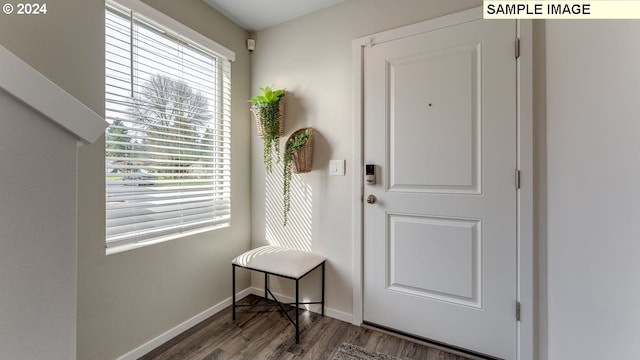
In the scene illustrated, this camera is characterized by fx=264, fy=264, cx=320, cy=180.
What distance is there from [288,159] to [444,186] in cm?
111

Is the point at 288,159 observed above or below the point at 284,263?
above

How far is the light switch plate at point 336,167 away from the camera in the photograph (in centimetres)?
195

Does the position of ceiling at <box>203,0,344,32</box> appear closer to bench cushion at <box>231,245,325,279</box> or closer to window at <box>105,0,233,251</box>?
window at <box>105,0,233,251</box>

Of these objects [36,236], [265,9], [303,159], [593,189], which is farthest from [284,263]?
[265,9]

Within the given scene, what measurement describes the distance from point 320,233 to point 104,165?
141 cm

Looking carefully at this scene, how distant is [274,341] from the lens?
1.73 meters

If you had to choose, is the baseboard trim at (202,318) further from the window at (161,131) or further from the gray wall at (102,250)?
the window at (161,131)

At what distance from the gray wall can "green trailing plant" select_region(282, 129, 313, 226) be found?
57cm

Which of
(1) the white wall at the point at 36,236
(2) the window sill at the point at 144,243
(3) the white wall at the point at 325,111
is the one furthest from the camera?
(3) the white wall at the point at 325,111

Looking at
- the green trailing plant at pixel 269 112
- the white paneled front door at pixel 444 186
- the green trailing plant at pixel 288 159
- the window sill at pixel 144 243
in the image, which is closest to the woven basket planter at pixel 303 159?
the green trailing plant at pixel 288 159

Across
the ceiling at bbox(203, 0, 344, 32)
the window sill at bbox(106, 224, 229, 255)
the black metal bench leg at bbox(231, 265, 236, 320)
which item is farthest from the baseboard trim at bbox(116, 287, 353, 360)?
the ceiling at bbox(203, 0, 344, 32)

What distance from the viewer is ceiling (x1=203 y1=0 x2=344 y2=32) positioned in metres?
1.95

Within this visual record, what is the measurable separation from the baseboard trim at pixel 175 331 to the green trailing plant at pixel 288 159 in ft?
2.65

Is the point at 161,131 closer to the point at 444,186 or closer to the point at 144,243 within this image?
the point at 144,243
